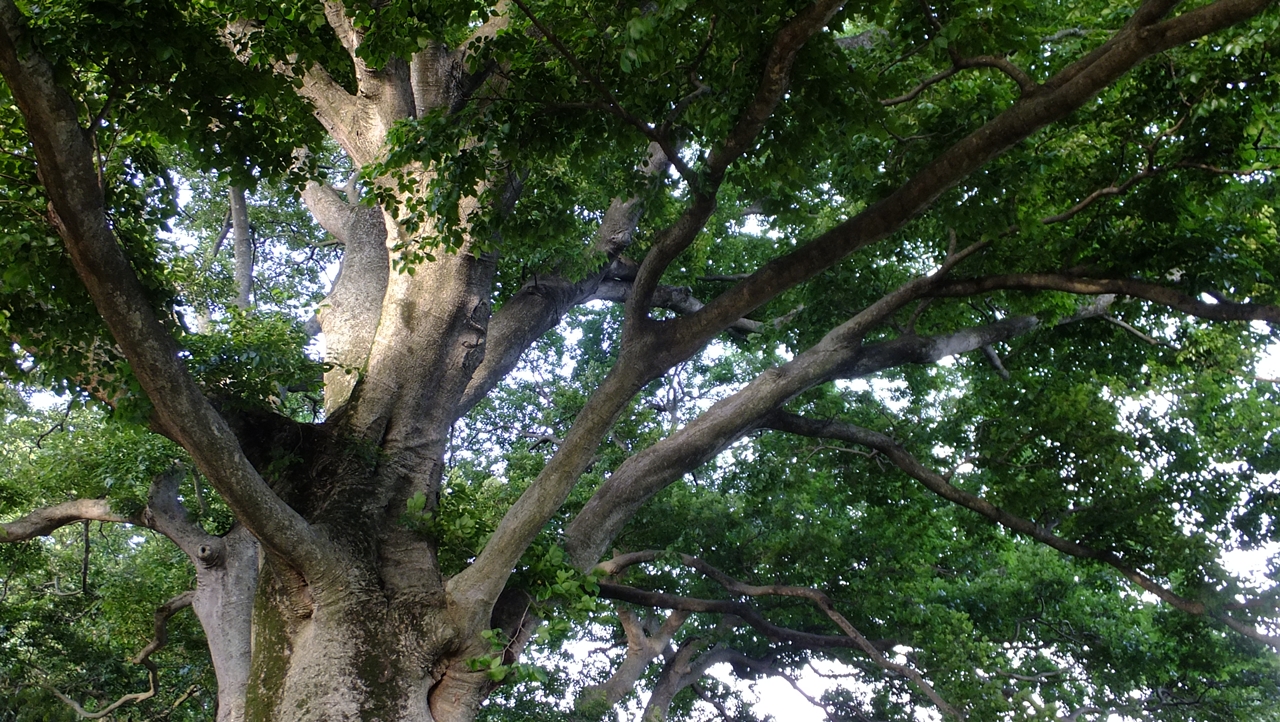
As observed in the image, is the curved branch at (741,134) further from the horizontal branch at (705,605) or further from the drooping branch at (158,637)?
the drooping branch at (158,637)

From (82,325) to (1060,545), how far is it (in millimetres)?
6575

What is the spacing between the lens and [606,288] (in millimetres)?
8656

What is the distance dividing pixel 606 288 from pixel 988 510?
3.99 m

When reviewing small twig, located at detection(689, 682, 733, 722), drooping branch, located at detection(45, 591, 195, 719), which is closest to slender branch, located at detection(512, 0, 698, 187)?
drooping branch, located at detection(45, 591, 195, 719)

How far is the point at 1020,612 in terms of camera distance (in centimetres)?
1127

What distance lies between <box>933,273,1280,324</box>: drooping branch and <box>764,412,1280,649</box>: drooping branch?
167 centimetres

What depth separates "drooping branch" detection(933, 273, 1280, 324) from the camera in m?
4.91

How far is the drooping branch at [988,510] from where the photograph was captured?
6.54 metres

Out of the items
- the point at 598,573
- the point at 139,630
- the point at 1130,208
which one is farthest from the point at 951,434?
the point at 139,630

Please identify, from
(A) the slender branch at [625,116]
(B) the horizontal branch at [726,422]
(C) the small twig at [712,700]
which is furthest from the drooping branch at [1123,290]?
(C) the small twig at [712,700]

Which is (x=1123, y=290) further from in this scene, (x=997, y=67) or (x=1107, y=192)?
(x=997, y=67)

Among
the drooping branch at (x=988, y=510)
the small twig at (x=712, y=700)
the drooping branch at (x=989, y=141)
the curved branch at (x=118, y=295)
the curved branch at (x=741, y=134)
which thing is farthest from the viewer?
the small twig at (x=712, y=700)

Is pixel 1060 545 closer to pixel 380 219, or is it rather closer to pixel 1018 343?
pixel 1018 343

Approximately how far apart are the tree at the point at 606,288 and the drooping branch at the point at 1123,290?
20 mm
